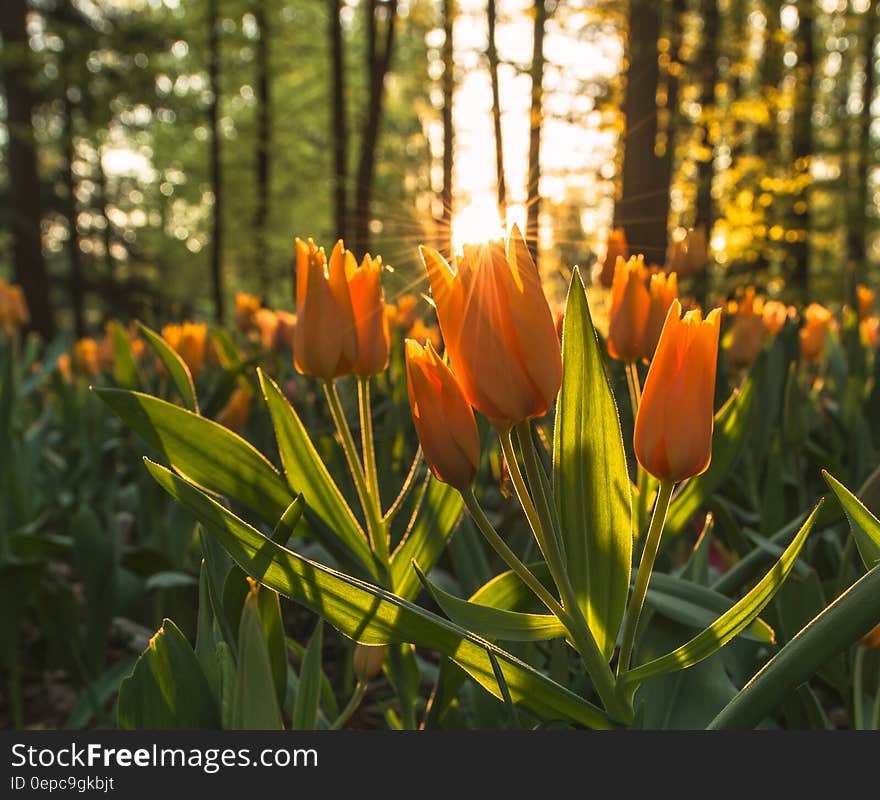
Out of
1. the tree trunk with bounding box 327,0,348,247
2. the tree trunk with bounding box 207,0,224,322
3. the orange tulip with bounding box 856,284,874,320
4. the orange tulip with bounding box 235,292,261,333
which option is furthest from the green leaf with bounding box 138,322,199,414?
the tree trunk with bounding box 207,0,224,322

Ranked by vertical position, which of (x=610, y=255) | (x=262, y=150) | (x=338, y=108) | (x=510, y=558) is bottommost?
(x=510, y=558)

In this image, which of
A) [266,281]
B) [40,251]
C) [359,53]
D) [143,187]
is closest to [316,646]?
[40,251]

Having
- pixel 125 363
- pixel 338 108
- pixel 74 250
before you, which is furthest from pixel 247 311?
pixel 74 250

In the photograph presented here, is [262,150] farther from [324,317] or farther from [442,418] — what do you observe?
[442,418]

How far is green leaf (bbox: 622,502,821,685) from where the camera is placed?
785 millimetres

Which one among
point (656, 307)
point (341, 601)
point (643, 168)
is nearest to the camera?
point (341, 601)

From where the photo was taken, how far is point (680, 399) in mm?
763

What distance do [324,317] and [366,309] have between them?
5 centimetres

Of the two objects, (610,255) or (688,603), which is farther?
(610,255)

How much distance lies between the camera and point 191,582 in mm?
1806

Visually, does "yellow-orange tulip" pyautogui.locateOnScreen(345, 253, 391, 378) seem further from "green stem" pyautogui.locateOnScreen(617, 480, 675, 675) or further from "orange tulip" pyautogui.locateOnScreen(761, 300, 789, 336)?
"orange tulip" pyautogui.locateOnScreen(761, 300, 789, 336)

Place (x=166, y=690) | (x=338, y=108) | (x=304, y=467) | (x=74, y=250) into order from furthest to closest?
(x=74, y=250) < (x=338, y=108) < (x=304, y=467) < (x=166, y=690)

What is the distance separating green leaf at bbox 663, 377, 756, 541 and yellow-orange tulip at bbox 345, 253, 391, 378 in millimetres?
408

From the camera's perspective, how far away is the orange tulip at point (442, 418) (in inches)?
30.6
